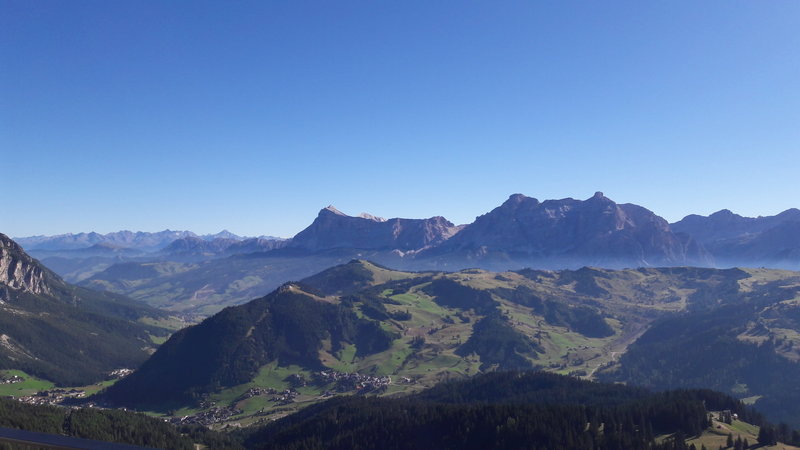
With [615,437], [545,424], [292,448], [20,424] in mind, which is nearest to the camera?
[615,437]

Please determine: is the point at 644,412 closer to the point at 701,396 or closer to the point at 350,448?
the point at 701,396

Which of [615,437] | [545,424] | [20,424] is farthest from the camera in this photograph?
[20,424]

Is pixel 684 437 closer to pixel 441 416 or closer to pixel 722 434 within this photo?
pixel 722 434

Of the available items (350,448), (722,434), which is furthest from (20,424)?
(722,434)

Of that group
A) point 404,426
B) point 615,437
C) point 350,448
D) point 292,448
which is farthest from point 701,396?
point 292,448

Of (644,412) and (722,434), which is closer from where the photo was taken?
(722,434)

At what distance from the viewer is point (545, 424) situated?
156625 mm

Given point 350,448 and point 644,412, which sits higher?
point 644,412

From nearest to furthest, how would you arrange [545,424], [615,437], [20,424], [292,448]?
[615,437] → [545,424] → [20,424] → [292,448]

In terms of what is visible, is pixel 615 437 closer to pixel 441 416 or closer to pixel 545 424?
pixel 545 424

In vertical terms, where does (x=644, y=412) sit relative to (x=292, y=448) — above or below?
above

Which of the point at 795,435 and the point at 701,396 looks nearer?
the point at 795,435

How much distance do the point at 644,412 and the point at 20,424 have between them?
195 metres

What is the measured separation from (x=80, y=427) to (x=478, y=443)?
445ft
